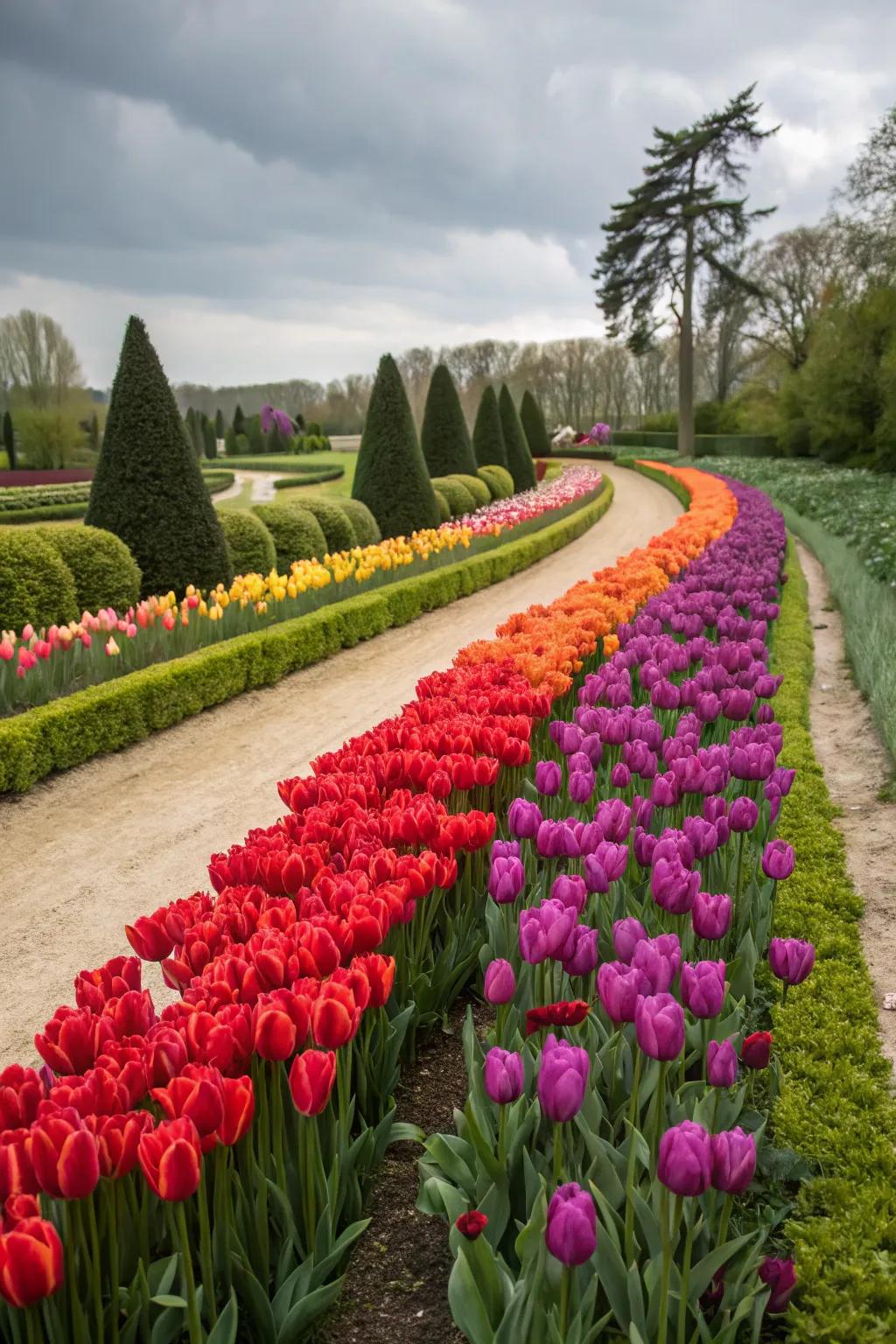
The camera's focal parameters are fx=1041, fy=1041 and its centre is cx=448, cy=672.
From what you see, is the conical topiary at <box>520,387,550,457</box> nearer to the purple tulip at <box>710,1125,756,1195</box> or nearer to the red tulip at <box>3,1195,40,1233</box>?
the purple tulip at <box>710,1125,756,1195</box>

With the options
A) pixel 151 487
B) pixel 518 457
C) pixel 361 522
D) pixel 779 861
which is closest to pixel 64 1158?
pixel 779 861

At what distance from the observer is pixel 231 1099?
1761 millimetres

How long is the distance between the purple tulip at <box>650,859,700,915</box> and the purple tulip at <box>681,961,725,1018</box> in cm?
40

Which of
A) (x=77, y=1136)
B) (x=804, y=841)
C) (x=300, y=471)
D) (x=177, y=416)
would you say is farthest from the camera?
(x=300, y=471)

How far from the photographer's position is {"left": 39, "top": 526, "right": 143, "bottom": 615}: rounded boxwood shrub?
9906mm

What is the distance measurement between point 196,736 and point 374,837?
16.5 feet

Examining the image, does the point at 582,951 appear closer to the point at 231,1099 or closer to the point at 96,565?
the point at 231,1099

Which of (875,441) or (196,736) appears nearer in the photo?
(196,736)

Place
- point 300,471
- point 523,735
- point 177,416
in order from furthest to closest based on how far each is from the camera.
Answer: point 300,471 < point 177,416 < point 523,735

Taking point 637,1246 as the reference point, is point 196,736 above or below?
below

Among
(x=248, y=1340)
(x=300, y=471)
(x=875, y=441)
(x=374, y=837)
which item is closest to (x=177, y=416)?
(x=374, y=837)

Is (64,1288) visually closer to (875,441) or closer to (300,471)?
(875,441)

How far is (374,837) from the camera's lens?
305 centimetres

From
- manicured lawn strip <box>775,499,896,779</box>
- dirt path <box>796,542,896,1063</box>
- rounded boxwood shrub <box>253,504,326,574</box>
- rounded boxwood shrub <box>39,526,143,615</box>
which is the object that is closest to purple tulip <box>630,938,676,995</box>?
dirt path <box>796,542,896,1063</box>
